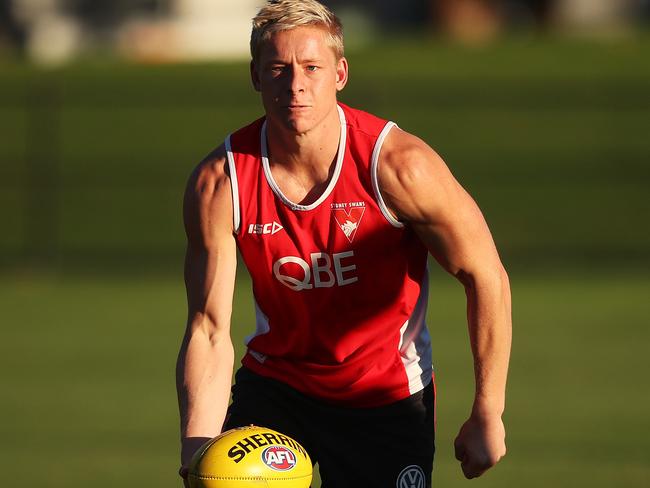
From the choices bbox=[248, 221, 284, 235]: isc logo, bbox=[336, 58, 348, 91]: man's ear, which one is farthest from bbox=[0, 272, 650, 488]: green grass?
bbox=[336, 58, 348, 91]: man's ear

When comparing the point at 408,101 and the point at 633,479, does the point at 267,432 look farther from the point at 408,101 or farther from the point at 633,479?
the point at 408,101

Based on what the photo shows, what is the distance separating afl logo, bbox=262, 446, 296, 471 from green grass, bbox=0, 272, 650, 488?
3.98m

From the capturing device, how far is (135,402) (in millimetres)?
11102

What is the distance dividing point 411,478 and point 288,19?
1898mm

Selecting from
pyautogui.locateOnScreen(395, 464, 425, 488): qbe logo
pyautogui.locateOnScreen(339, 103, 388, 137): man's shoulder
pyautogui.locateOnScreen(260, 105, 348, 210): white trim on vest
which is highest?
pyautogui.locateOnScreen(339, 103, 388, 137): man's shoulder

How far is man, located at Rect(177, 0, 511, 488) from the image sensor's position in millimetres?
4871

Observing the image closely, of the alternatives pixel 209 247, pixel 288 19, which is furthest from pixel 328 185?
pixel 288 19

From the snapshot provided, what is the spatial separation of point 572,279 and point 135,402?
28.2 feet

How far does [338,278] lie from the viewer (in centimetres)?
519

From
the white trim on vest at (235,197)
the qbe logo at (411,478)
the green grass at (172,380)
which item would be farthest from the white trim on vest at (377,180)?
the green grass at (172,380)

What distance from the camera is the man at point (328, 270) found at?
4.87 meters

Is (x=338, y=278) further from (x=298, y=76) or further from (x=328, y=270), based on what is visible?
(x=298, y=76)

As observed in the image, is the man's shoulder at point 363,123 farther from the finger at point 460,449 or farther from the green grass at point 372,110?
the green grass at point 372,110

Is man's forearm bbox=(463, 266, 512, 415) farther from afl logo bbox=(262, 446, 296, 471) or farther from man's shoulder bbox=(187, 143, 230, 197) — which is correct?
man's shoulder bbox=(187, 143, 230, 197)
